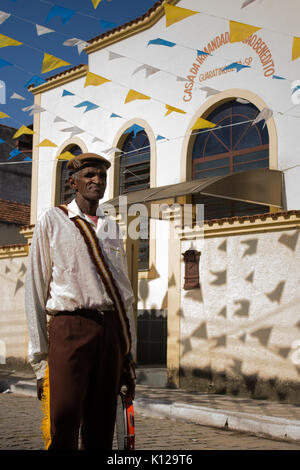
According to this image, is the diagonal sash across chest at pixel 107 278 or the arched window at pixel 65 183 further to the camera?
the arched window at pixel 65 183

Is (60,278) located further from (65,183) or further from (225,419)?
(65,183)

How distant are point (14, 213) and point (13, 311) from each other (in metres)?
6.38

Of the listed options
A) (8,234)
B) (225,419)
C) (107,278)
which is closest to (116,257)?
(107,278)

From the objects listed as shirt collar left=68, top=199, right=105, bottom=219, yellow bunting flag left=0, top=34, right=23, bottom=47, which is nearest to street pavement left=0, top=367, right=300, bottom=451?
shirt collar left=68, top=199, right=105, bottom=219

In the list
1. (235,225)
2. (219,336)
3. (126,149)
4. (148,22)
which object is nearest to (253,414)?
(219,336)

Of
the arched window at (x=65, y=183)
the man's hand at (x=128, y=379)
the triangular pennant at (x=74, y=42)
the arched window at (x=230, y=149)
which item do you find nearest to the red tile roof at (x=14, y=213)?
the arched window at (x=65, y=183)

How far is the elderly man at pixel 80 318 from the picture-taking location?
2.64 meters

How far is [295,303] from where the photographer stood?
8281 millimetres

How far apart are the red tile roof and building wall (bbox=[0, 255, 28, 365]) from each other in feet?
16.8

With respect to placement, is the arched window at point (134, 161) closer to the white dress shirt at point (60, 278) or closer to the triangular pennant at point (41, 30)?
the triangular pennant at point (41, 30)

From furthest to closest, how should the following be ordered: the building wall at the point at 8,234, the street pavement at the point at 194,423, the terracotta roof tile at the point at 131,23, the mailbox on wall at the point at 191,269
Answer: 1. the building wall at the point at 8,234
2. the terracotta roof tile at the point at 131,23
3. the mailbox on wall at the point at 191,269
4. the street pavement at the point at 194,423

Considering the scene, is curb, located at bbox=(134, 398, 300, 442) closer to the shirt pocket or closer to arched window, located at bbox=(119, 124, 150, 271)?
the shirt pocket

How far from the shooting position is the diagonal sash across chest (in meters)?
2.82

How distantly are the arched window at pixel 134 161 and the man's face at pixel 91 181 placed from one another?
32.1 ft
